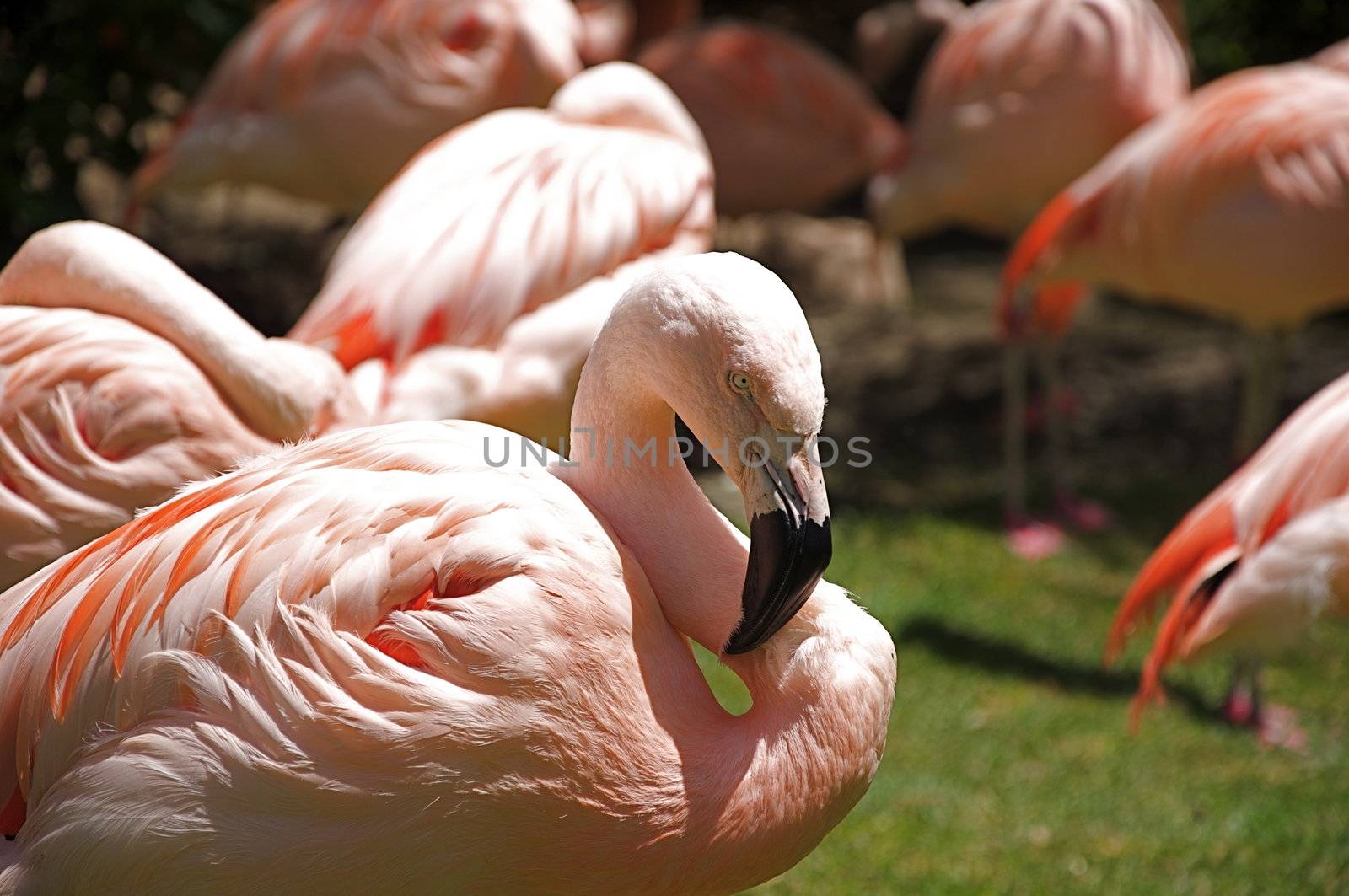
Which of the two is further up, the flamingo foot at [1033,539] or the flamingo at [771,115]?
the flamingo at [771,115]

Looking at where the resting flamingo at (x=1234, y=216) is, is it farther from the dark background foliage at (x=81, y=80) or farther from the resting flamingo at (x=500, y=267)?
the dark background foliage at (x=81, y=80)

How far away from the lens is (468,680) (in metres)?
1.84

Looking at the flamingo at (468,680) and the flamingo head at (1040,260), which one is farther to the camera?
the flamingo head at (1040,260)

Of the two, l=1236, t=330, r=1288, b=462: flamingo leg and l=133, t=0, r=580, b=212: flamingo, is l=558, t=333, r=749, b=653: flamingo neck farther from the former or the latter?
l=1236, t=330, r=1288, b=462: flamingo leg

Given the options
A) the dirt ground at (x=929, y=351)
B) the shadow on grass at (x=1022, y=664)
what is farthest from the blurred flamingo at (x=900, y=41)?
the shadow on grass at (x=1022, y=664)

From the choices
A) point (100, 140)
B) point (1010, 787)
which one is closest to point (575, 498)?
point (1010, 787)

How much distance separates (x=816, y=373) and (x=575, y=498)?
1.27ft

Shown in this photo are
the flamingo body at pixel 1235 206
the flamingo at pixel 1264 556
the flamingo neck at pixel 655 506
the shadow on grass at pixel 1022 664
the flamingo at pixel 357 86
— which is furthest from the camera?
the flamingo at pixel 357 86

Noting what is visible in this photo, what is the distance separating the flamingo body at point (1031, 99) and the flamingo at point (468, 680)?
4.04m

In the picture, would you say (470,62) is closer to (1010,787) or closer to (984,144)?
(984,144)

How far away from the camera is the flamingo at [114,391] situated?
2582 millimetres

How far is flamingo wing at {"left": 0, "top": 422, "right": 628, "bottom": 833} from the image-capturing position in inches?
72.4

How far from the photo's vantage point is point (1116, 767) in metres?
3.93

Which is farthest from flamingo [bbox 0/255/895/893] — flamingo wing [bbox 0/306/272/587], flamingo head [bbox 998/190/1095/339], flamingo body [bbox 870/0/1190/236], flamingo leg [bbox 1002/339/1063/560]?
flamingo body [bbox 870/0/1190/236]
